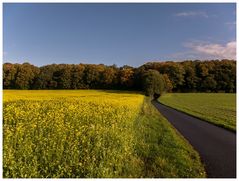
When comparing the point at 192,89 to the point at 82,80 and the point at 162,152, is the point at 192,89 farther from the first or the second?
the point at 162,152

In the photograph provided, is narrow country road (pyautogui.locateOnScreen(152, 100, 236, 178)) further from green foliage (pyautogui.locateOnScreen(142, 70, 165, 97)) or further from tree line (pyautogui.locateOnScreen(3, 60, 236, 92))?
green foliage (pyautogui.locateOnScreen(142, 70, 165, 97))

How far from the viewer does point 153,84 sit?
70.6 meters

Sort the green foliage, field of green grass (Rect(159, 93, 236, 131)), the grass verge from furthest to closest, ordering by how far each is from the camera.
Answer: the green foliage
field of green grass (Rect(159, 93, 236, 131))
the grass verge

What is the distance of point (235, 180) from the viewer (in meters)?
8.55

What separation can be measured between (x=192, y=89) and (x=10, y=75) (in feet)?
149

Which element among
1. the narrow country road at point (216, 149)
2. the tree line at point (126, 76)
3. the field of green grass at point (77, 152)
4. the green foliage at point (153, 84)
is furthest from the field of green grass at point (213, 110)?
the tree line at point (126, 76)

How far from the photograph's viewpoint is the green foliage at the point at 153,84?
2766 inches

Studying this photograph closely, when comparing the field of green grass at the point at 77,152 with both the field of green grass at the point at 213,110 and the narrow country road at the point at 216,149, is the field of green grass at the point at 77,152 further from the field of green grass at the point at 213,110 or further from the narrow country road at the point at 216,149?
the field of green grass at the point at 213,110

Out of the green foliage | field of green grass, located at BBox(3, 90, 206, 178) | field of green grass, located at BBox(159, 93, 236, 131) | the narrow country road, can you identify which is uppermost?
the green foliage

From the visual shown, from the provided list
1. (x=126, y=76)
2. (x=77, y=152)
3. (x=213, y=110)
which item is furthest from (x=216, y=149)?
(x=126, y=76)

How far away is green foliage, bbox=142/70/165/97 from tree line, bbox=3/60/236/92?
205 mm

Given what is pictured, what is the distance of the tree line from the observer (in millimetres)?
67125

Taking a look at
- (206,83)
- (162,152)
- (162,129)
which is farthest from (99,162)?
(206,83)

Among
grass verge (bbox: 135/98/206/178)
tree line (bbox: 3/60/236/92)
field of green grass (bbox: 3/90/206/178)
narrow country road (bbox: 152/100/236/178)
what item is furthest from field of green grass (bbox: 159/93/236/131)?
tree line (bbox: 3/60/236/92)
